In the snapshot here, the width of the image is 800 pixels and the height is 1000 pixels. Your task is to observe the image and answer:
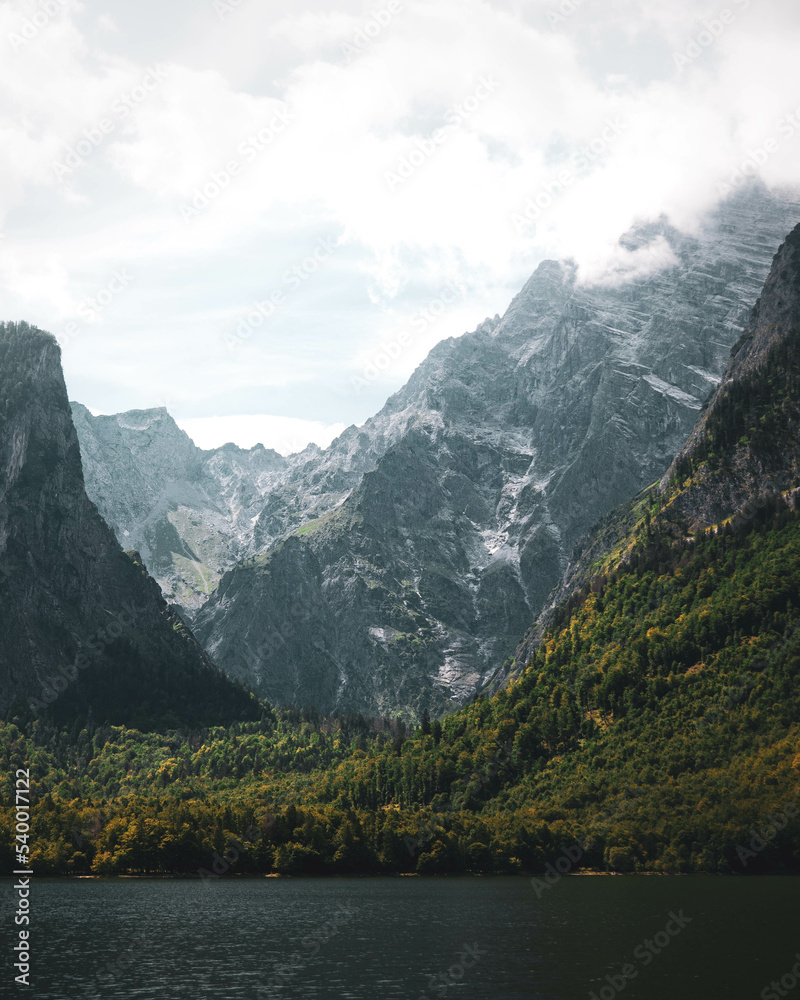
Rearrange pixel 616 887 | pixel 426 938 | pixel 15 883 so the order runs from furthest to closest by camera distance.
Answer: pixel 15 883
pixel 616 887
pixel 426 938

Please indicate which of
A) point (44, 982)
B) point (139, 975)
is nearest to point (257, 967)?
point (139, 975)

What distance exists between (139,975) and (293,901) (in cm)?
7544

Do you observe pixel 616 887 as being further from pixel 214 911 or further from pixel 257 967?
pixel 257 967

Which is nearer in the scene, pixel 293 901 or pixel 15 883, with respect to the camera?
pixel 293 901

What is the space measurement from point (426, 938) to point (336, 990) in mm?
34059

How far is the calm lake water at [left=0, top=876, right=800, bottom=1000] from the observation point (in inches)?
3430

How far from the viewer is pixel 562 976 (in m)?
91.5

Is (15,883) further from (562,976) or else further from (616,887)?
(562,976)

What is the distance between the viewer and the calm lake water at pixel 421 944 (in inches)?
3430

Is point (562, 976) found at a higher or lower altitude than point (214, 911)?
higher

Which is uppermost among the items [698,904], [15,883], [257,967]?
[257,967]

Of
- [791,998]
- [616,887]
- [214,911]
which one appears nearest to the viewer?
[791,998]

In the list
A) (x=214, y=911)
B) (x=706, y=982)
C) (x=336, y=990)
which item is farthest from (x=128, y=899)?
(x=706, y=982)

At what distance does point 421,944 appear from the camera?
373 ft
